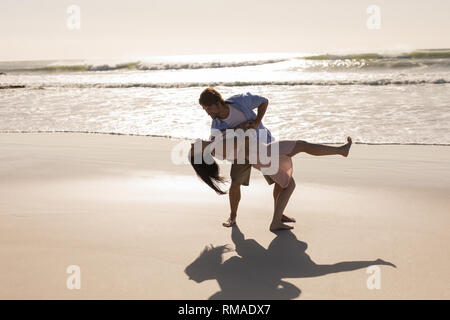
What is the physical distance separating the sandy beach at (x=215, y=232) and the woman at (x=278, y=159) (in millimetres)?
291

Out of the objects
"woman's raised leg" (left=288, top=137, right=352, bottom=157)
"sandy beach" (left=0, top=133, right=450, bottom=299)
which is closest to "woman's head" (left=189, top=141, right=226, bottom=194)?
"sandy beach" (left=0, top=133, right=450, bottom=299)

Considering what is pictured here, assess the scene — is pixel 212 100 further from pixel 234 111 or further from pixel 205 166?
pixel 205 166

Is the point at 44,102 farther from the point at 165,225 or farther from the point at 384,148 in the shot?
the point at 165,225

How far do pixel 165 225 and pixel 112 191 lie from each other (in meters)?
1.38

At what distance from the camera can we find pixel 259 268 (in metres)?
3.47

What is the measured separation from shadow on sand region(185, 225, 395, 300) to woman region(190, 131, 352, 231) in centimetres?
43

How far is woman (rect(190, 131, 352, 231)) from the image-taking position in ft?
13.6

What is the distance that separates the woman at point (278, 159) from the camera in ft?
13.6

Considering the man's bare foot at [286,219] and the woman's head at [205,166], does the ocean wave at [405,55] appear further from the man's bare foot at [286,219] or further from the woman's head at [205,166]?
the woman's head at [205,166]

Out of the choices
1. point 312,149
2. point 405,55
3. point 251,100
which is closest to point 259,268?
point 312,149

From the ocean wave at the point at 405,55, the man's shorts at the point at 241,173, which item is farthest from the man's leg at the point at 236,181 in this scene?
the ocean wave at the point at 405,55

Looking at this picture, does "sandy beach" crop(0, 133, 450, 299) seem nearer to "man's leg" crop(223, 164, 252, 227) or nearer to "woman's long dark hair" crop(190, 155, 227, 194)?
"man's leg" crop(223, 164, 252, 227)

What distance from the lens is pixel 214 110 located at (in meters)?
4.04

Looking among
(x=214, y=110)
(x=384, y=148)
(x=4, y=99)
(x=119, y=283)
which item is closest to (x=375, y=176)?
(x=384, y=148)
